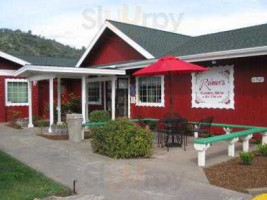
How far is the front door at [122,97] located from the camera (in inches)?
645

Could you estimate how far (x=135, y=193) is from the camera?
A: 5883mm

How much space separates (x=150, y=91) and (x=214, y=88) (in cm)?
342

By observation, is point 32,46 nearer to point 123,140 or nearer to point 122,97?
point 122,97

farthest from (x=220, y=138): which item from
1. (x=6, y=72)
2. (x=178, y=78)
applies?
(x=6, y=72)

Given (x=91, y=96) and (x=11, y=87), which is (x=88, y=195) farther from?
(x=11, y=87)

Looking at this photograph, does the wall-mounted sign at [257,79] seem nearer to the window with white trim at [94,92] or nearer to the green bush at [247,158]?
the green bush at [247,158]

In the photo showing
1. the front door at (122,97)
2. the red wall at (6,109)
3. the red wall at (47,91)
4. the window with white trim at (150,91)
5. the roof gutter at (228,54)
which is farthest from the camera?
the red wall at (47,91)

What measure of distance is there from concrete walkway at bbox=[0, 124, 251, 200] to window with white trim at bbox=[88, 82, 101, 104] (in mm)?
7514

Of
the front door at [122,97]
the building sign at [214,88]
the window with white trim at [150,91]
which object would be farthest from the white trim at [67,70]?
the building sign at [214,88]

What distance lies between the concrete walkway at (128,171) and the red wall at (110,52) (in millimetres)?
7046

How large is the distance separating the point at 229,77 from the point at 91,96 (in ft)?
29.0

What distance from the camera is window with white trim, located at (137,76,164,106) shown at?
1470 cm

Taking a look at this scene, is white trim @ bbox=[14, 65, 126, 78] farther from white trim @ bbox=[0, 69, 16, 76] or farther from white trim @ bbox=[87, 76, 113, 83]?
white trim @ bbox=[0, 69, 16, 76]

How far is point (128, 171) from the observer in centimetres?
737
